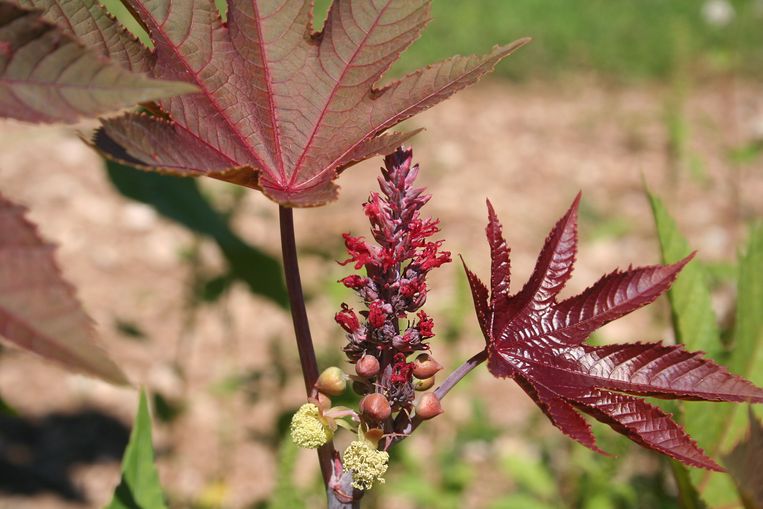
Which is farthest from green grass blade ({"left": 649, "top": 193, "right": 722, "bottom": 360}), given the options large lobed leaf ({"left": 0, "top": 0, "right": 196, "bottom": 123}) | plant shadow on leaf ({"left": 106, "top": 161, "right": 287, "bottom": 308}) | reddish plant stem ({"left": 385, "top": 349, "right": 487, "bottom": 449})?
plant shadow on leaf ({"left": 106, "top": 161, "right": 287, "bottom": 308})

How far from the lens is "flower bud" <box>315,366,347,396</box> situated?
95 cm

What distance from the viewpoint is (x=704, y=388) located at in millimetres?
930

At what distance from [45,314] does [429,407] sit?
0.46 metres

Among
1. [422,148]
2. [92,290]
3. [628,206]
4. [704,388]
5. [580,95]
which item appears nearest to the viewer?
[704,388]

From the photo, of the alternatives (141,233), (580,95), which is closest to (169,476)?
(141,233)

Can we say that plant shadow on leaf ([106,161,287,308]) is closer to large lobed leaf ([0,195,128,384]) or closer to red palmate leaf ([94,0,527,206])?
red palmate leaf ([94,0,527,206])

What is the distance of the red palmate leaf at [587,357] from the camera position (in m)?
0.90

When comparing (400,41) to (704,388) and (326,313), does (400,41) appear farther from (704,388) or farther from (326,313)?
(326,313)

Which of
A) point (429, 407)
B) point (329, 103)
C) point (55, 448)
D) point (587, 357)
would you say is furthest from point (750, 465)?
point (55, 448)

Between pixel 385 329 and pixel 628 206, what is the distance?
13.8 feet

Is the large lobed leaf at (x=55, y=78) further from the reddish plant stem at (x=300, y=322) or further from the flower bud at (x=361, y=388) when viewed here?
the flower bud at (x=361, y=388)

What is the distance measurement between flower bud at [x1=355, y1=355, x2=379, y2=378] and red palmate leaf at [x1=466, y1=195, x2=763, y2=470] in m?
0.15

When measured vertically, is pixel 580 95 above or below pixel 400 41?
above

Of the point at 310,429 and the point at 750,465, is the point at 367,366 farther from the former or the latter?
the point at 750,465
